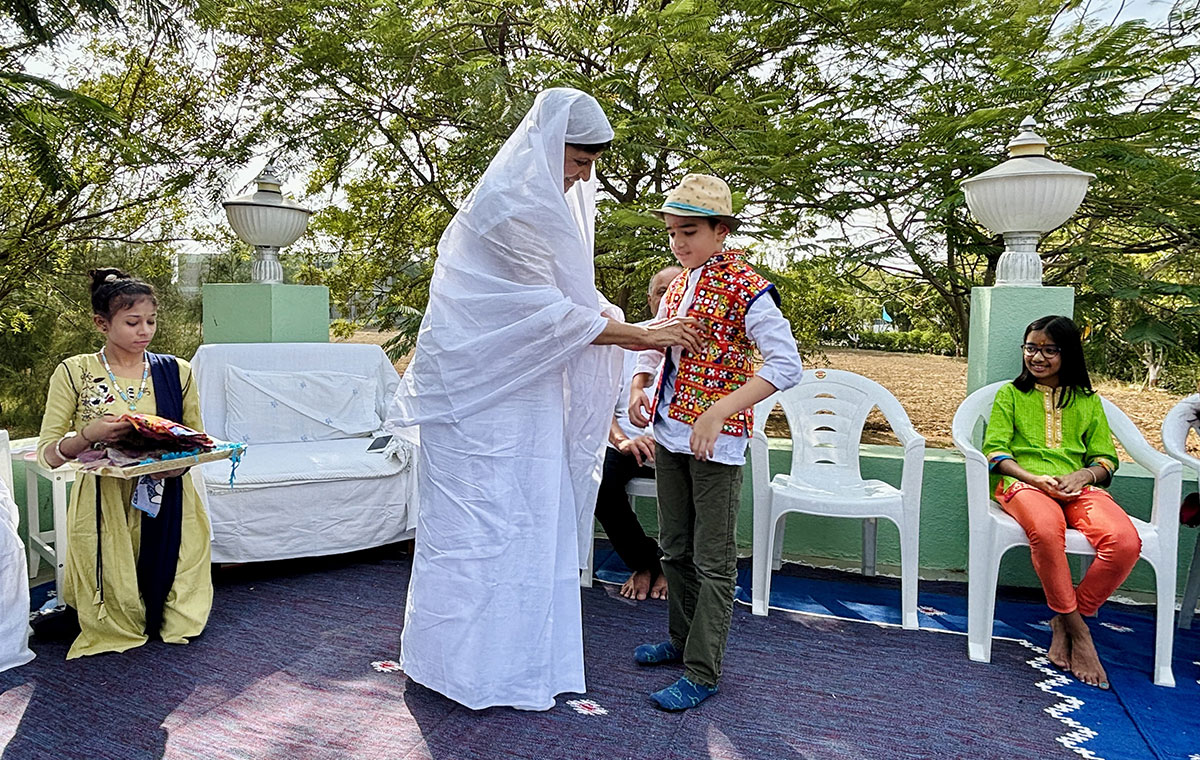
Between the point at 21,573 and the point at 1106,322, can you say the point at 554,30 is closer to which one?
the point at 1106,322

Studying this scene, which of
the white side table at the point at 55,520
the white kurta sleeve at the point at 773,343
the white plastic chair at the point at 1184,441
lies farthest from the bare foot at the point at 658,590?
the white side table at the point at 55,520

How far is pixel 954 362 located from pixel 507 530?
435 inches

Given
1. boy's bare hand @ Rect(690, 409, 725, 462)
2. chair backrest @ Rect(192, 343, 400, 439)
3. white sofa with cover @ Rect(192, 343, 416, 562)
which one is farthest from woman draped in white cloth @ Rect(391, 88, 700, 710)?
chair backrest @ Rect(192, 343, 400, 439)

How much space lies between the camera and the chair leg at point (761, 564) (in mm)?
3174

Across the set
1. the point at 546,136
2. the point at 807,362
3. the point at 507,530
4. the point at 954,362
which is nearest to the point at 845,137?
the point at 807,362

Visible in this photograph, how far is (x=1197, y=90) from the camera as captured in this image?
4.15 meters

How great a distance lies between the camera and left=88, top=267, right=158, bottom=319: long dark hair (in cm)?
266

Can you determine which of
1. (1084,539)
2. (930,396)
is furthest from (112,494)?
(930,396)

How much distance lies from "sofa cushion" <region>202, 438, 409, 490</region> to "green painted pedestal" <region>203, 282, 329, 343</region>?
994mm

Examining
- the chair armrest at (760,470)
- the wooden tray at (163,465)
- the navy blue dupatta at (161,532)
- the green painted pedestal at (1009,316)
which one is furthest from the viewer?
the green painted pedestal at (1009,316)

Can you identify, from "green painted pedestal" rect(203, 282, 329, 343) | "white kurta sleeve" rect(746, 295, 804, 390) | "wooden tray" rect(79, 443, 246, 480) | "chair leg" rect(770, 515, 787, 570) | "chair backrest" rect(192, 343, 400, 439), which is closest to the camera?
"white kurta sleeve" rect(746, 295, 804, 390)

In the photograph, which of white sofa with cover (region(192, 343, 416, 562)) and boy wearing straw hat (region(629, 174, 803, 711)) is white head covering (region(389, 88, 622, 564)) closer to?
boy wearing straw hat (region(629, 174, 803, 711))

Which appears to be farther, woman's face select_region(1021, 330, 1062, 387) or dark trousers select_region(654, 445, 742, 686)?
woman's face select_region(1021, 330, 1062, 387)

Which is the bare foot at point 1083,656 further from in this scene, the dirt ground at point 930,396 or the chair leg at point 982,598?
the dirt ground at point 930,396
